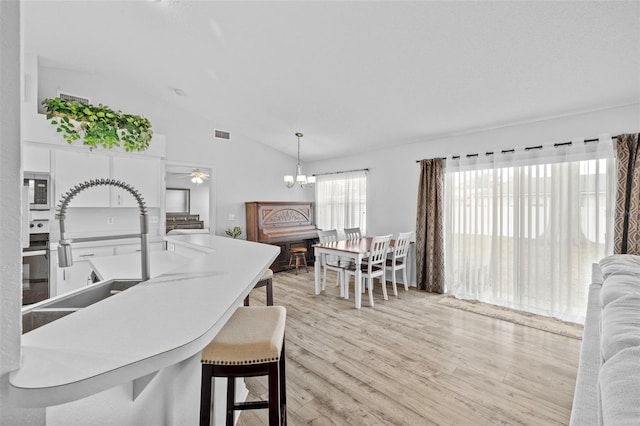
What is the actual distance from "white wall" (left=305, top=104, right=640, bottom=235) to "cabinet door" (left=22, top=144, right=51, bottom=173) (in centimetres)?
439

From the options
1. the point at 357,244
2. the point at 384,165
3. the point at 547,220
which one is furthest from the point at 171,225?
the point at 547,220

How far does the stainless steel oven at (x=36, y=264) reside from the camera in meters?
3.15

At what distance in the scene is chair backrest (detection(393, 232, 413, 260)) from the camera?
4022 millimetres

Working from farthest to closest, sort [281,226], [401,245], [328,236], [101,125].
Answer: [281,226]
[328,236]
[401,245]
[101,125]

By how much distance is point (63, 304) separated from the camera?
46.4 inches

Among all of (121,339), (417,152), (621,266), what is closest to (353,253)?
(417,152)

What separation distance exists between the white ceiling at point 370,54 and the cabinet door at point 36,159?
1179mm

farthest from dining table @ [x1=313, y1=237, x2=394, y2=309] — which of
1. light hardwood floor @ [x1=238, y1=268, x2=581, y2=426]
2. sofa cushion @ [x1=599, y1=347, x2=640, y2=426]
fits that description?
sofa cushion @ [x1=599, y1=347, x2=640, y2=426]

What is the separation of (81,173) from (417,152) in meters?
4.80

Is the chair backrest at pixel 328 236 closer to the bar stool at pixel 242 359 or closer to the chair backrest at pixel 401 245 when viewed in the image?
the chair backrest at pixel 401 245

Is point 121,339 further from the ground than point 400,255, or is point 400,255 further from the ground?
point 121,339

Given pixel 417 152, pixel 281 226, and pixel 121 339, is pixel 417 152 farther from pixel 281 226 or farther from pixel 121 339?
pixel 121 339

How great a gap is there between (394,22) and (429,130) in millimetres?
2102

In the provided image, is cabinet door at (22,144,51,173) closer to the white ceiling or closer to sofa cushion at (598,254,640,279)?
the white ceiling
